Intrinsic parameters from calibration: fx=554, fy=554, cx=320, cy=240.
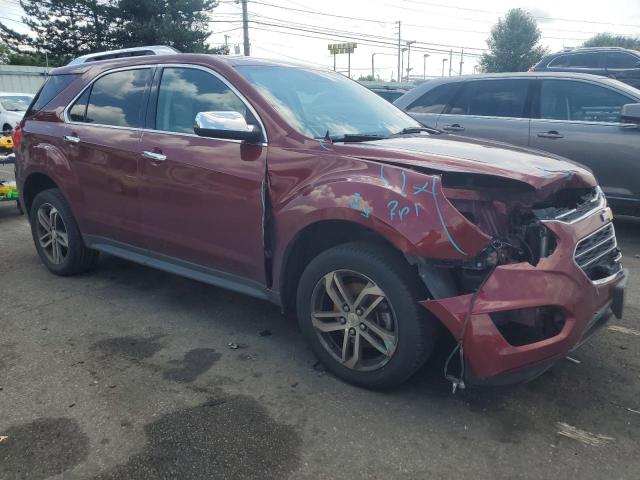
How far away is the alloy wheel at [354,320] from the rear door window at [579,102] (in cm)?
436

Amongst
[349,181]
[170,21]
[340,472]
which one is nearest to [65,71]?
[349,181]

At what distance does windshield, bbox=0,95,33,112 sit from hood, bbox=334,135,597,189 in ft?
53.2

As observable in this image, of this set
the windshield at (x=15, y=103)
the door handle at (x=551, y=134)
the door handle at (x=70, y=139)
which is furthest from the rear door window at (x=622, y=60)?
the windshield at (x=15, y=103)

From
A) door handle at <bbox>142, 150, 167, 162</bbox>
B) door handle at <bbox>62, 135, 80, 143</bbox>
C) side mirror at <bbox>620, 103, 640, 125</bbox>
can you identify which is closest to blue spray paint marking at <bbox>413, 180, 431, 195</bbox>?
door handle at <bbox>142, 150, 167, 162</bbox>

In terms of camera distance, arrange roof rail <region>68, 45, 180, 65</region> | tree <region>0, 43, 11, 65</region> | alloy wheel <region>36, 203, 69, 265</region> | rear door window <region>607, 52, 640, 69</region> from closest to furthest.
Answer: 1. roof rail <region>68, 45, 180, 65</region>
2. alloy wheel <region>36, 203, 69, 265</region>
3. rear door window <region>607, 52, 640, 69</region>
4. tree <region>0, 43, 11, 65</region>

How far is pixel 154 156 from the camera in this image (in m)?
3.78

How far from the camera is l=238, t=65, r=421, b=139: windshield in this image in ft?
11.1

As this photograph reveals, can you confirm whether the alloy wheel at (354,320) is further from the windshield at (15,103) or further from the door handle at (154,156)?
the windshield at (15,103)

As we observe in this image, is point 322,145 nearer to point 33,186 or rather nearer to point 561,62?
point 33,186

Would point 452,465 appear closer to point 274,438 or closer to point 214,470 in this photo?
point 274,438

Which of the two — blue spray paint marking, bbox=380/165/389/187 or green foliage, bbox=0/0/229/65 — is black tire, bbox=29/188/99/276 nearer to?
blue spray paint marking, bbox=380/165/389/187

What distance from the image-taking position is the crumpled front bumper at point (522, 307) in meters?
2.46

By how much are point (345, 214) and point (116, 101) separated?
2.41m

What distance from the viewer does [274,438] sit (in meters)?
2.60
